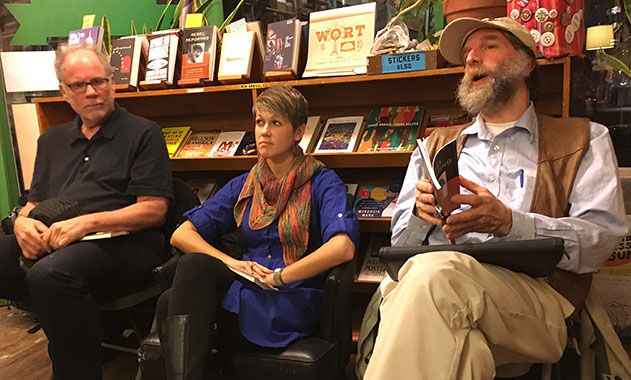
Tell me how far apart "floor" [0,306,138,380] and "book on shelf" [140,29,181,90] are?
5.06 ft

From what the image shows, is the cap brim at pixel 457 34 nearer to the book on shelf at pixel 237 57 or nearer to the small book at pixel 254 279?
the book on shelf at pixel 237 57

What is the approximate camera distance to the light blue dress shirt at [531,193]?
1529mm

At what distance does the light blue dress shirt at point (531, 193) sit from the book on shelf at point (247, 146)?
3.76 ft

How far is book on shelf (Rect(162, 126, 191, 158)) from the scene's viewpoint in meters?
3.00

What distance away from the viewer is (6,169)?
3.51m

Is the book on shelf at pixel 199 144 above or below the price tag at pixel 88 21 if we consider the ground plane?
below

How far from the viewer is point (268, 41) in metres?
2.63

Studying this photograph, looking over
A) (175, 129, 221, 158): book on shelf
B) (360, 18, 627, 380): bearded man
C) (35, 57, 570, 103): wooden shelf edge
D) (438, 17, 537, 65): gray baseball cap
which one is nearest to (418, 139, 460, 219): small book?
(360, 18, 627, 380): bearded man

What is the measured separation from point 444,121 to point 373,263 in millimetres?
843

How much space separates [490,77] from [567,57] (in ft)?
1.39

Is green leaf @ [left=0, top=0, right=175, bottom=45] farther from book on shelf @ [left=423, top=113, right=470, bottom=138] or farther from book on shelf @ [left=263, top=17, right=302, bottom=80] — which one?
book on shelf @ [left=423, top=113, right=470, bottom=138]

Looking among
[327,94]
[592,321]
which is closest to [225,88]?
[327,94]

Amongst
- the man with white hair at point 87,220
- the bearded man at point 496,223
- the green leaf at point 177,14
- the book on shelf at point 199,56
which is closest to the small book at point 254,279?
the bearded man at point 496,223

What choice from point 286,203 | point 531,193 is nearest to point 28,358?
point 286,203
